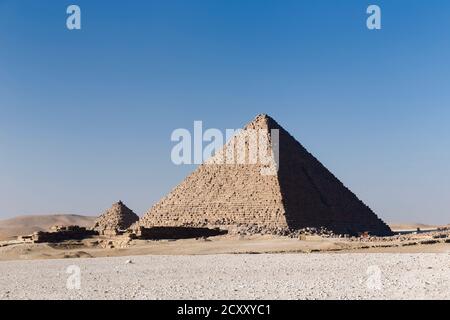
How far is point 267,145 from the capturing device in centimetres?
4872

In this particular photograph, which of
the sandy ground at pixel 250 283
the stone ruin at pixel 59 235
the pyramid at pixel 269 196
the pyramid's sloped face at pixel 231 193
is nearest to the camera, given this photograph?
the sandy ground at pixel 250 283

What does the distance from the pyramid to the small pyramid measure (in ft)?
26.9

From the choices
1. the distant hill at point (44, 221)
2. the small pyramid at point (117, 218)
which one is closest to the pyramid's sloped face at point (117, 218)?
the small pyramid at point (117, 218)

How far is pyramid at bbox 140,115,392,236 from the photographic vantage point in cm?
4375

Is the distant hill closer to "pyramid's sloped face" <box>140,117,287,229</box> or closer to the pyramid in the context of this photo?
"pyramid's sloped face" <box>140,117,287,229</box>

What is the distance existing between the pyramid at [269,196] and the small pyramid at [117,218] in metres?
8.20

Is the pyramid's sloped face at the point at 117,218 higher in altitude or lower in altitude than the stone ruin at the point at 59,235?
higher

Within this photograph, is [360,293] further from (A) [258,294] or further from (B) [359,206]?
(B) [359,206]

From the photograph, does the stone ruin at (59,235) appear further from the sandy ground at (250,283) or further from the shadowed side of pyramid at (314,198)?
the sandy ground at (250,283)

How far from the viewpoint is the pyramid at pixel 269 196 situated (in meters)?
43.8

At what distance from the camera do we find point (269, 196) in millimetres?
44094

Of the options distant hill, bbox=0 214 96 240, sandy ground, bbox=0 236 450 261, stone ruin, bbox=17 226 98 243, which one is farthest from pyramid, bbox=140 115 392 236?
distant hill, bbox=0 214 96 240

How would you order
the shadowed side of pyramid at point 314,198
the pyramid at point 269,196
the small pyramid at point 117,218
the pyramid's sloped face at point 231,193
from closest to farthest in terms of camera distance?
the pyramid at point 269,196, the pyramid's sloped face at point 231,193, the shadowed side of pyramid at point 314,198, the small pyramid at point 117,218
